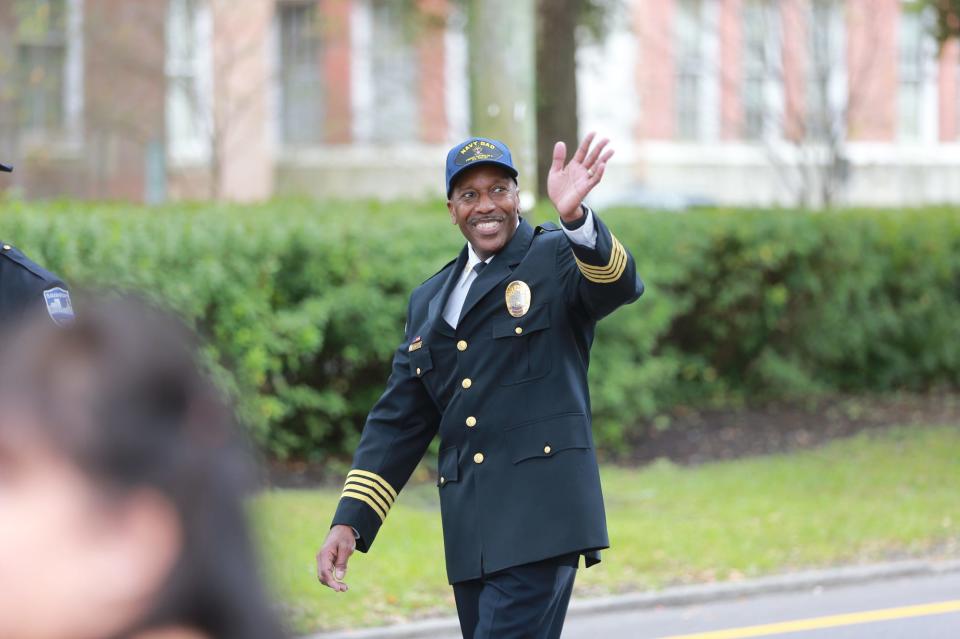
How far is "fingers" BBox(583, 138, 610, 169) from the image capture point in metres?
4.41

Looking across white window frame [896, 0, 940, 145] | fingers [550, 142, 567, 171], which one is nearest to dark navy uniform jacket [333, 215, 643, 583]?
fingers [550, 142, 567, 171]

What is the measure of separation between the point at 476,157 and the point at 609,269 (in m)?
0.55

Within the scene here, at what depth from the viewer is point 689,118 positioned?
35.3 metres

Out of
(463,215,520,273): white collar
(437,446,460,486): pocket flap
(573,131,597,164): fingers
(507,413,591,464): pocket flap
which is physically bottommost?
(437,446,460,486): pocket flap

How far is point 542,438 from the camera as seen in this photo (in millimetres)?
4414

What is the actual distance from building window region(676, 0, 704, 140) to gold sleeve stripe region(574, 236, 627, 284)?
Answer: 78.9 ft

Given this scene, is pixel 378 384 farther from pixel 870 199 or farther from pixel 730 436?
pixel 870 199

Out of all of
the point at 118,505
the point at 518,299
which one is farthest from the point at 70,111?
the point at 118,505

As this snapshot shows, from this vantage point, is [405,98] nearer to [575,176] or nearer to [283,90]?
[283,90]

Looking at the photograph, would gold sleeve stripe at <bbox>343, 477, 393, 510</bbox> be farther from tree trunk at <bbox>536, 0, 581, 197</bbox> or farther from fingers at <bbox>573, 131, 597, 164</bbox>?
tree trunk at <bbox>536, 0, 581, 197</bbox>

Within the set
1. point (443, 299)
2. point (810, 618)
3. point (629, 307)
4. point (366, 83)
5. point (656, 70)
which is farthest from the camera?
point (366, 83)

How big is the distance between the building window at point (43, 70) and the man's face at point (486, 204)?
18.2m

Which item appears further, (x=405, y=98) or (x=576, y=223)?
(x=405, y=98)

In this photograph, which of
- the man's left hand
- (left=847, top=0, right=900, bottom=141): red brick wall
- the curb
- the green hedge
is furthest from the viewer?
(left=847, top=0, right=900, bottom=141): red brick wall
